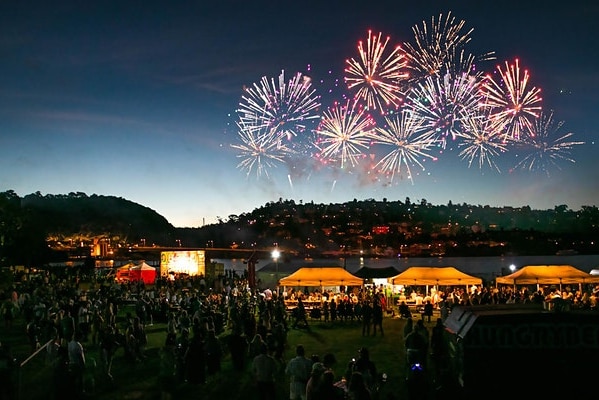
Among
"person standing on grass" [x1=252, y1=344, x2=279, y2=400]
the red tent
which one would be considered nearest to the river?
the red tent

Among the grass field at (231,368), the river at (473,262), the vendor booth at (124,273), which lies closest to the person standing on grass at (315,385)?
the grass field at (231,368)

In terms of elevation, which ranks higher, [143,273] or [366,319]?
[143,273]

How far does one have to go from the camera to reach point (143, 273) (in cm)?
4712

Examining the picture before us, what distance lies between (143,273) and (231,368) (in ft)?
109

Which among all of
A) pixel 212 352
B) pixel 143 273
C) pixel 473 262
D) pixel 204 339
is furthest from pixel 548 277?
pixel 473 262

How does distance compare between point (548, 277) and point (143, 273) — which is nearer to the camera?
point (548, 277)

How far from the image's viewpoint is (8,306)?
23000 millimetres

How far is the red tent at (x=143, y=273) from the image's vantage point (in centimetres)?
4612

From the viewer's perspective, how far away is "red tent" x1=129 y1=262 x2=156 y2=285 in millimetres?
46125

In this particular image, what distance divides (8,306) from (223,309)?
25.5 feet

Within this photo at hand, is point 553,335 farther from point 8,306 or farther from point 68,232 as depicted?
point 68,232

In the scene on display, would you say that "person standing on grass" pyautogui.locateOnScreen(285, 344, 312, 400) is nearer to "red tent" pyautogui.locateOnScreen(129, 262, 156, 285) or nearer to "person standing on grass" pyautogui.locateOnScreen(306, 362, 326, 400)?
"person standing on grass" pyautogui.locateOnScreen(306, 362, 326, 400)

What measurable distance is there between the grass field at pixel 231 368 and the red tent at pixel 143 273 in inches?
885

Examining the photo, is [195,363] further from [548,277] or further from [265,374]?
[548,277]
